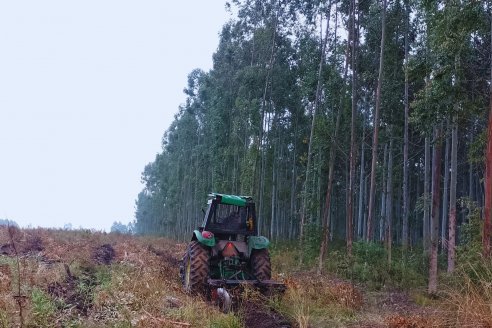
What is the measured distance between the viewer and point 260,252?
33.0 feet

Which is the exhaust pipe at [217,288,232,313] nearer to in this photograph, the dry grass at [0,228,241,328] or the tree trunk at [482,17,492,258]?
the dry grass at [0,228,241,328]

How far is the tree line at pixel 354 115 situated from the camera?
11734 mm

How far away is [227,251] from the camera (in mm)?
9930

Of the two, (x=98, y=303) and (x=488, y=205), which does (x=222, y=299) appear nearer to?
(x=98, y=303)

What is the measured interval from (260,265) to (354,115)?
9.71 metres

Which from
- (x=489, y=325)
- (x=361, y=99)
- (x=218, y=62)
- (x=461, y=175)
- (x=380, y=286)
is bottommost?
(x=380, y=286)

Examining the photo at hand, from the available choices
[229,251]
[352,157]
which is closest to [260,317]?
[229,251]

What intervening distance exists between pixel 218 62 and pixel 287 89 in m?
8.36

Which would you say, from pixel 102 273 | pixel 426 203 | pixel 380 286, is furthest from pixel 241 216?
pixel 426 203

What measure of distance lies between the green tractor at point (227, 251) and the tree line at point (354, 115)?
3704 millimetres

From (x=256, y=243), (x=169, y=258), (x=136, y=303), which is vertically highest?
(x=256, y=243)

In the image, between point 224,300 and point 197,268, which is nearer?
point 224,300

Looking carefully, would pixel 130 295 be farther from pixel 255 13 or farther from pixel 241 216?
pixel 255 13

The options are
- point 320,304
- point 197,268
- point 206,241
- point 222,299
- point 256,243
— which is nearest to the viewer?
point 222,299
